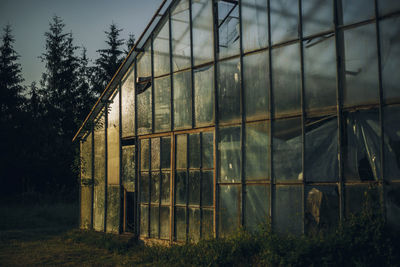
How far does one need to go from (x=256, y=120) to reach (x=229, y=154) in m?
1.12

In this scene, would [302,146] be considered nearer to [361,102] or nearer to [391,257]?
[361,102]

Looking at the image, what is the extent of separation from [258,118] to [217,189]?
202cm

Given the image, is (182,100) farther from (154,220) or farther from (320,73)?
(320,73)

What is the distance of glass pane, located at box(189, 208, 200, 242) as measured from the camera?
11.0 metres

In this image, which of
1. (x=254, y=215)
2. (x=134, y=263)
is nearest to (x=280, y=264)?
(x=254, y=215)

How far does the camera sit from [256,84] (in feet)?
32.6

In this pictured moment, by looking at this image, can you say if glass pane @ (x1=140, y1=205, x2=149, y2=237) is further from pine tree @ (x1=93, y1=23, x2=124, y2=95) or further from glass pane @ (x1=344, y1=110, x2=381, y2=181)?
pine tree @ (x1=93, y1=23, x2=124, y2=95)

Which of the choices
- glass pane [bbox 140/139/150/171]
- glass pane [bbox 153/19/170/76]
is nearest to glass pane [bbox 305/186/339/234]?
glass pane [bbox 140/139/150/171]

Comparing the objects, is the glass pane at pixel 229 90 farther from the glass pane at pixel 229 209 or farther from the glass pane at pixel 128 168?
the glass pane at pixel 128 168

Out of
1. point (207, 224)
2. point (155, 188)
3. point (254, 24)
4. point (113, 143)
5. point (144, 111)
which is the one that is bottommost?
point (207, 224)

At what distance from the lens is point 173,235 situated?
461 inches

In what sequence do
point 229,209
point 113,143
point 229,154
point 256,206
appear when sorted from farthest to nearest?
point 113,143 < point 229,154 < point 229,209 < point 256,206

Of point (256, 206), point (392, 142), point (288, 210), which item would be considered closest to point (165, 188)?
point (256, 206)

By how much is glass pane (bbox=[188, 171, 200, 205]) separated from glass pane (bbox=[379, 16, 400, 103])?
512 cm
